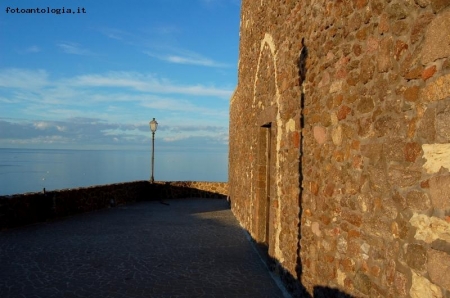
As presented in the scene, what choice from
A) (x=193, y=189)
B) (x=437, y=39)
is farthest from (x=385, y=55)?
(x=193, y=189)

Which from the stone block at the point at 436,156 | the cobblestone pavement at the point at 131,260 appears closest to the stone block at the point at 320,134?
the stone block at the point at 436,156

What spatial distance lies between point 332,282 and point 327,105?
5.94 feet

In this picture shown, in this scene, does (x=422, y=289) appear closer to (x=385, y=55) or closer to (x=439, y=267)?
(x=439, y=267)

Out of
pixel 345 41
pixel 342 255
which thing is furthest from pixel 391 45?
pixel 342 255

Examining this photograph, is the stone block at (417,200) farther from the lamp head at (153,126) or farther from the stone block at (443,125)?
the lamp head at (153,126)

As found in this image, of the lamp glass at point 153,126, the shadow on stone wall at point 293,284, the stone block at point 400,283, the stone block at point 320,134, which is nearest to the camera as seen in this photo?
the stone block at point 400,283

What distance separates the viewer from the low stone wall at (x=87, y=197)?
31.5 ft

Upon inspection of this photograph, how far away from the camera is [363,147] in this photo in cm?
311

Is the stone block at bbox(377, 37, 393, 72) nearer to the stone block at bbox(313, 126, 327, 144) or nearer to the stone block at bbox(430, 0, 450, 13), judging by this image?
the stone block at bbox(430, 0, 450, 13)

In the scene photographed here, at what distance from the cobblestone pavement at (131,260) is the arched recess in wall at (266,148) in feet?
2.12

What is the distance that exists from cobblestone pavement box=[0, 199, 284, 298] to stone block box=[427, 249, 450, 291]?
3207 millimetres

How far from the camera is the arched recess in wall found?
614 cm

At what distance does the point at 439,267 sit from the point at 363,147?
121cm

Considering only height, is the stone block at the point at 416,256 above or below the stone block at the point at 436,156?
below
